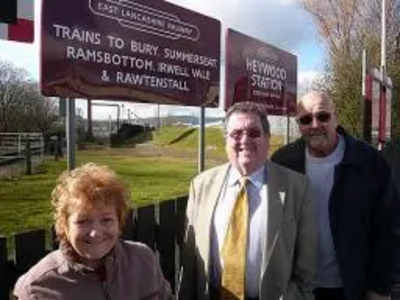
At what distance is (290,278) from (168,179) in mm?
14121

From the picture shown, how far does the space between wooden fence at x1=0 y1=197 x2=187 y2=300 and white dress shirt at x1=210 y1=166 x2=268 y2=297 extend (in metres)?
0.59

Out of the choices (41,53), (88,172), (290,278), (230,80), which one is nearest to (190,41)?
(230,80)

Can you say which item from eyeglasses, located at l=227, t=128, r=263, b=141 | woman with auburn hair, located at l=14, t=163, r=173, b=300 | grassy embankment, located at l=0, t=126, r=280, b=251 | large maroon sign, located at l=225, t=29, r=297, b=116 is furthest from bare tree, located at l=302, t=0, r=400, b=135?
woman with auburn hair, located at l=14, t=163, r=173, b=300

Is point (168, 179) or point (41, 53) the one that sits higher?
point (41, 53)

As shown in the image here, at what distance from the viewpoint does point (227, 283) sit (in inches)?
129

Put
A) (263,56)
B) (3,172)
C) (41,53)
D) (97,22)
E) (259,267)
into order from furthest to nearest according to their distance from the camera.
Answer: (3,172)
(263,56)
(97,22)
(41,53)
(259,267)

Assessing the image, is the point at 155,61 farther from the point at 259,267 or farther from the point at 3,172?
the point at 3,172

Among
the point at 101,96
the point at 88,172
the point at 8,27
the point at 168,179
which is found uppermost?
the point at 8,27

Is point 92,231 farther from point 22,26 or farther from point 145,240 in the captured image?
point 145,240

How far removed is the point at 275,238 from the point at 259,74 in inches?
172

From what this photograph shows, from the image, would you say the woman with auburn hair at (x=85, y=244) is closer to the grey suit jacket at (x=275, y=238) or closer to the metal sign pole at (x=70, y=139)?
the grey suit jacket at (x=275, y=238)

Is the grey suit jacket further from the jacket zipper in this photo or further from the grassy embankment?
the grassy embankment

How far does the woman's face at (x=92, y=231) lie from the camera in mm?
2590

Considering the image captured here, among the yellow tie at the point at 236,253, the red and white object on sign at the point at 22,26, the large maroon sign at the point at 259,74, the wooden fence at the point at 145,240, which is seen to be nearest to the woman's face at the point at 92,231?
the wooden fence at the point at 145,240
